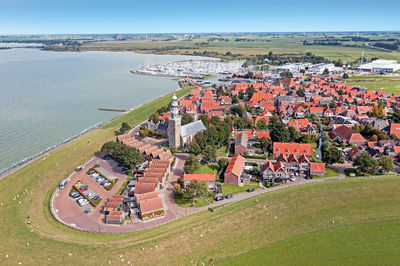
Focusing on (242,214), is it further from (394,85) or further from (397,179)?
(394,85)

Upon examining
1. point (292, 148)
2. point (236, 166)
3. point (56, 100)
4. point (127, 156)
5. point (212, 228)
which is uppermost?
point (56, 100)

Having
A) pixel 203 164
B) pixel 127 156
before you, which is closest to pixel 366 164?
pixel 203 164

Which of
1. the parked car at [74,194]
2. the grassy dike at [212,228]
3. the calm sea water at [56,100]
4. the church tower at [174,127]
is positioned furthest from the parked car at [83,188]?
the calm sea water at [56,100]

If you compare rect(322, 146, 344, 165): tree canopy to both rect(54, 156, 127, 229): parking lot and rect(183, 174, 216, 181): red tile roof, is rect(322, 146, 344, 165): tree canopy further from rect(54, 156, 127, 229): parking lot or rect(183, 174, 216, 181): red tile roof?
rect(54, 156, 127, 229): parking lot

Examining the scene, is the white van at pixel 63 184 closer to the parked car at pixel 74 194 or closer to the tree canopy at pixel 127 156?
the parked car at pixel 74 194

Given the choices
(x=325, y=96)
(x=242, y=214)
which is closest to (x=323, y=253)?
(x=242, y=214)

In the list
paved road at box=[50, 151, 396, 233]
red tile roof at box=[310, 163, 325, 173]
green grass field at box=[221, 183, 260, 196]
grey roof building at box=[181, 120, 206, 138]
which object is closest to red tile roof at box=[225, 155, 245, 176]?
green grass field at box=[221, 183, 260, 196]

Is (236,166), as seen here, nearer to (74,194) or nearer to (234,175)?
(234,175)
